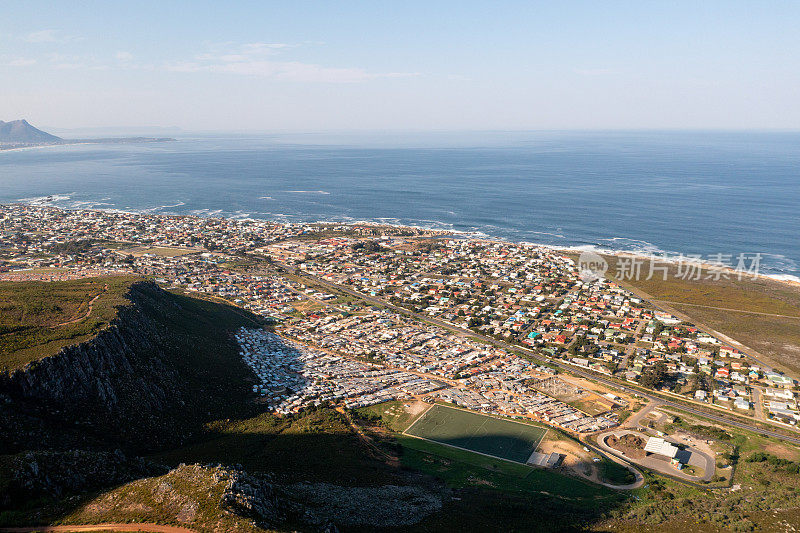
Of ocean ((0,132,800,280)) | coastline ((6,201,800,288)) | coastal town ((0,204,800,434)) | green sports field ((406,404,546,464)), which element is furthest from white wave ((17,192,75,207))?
green sports field ((406,404,546,464))

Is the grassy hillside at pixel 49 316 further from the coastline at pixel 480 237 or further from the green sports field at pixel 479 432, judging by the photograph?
the coastline at pixel 480 237

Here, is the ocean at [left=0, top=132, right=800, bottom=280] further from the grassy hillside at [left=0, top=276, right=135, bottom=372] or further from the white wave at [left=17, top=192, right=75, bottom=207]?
the grassy hillside at [left=0, top=276, right=135, bottom=372]

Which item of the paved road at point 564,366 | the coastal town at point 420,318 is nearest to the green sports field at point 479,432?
the coastal town at point 420,318

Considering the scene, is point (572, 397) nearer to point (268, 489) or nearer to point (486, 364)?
point (486, 364)

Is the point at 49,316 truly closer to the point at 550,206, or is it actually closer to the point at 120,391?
the point at 120,391

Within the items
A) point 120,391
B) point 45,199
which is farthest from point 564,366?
point 45,199
